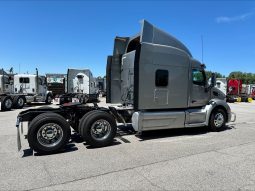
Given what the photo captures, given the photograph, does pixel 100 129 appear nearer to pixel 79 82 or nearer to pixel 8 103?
pixel 8 103

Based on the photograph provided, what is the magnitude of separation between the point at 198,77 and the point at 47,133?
5.89 m

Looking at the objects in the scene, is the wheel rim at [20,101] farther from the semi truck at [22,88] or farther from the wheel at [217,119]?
the wheel at [217,119]

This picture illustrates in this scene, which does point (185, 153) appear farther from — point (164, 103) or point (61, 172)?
point (61, 172)

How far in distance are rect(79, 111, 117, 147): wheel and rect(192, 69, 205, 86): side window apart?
3803mm

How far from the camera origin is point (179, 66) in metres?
8.95

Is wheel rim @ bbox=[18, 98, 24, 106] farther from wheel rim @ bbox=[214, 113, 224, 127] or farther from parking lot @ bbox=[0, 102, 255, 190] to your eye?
wheel rim @ bbox=[214, 113, 224, 127]

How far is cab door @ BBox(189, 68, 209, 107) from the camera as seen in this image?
9.48 metres

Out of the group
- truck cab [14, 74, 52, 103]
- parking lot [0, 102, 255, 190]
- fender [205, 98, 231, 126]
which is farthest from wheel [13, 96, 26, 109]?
fender [205, 98, 231, 126]

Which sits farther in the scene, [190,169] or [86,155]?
[86,155]

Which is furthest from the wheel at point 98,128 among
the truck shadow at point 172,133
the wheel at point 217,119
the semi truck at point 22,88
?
the semi truck at point 22,88

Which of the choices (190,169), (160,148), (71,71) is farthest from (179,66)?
(71,71)

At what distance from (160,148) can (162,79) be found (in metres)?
2.49

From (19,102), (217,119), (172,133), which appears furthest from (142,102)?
(19,102)

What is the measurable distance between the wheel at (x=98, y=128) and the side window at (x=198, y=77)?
3803 mm
